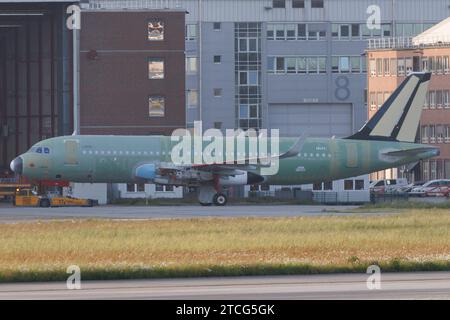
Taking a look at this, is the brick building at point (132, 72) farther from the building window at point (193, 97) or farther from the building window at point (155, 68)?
the building window at point (193, 97)

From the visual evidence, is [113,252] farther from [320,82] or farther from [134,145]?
[320,82]

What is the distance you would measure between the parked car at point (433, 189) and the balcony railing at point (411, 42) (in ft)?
74.3

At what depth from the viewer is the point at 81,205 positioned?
72.3m

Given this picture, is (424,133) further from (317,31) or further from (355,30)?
(317,31)

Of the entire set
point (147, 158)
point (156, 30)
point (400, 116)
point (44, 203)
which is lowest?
point (44, 203)

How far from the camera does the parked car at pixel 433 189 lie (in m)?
102

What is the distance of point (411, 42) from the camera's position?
12794 cm

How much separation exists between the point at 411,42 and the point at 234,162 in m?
61.3

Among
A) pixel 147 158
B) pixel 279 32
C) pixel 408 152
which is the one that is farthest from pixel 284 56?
pixel 147 158

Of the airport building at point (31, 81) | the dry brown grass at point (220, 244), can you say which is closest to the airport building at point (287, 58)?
the airport building at point (31, 81)

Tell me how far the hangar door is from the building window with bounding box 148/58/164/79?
44755mm
